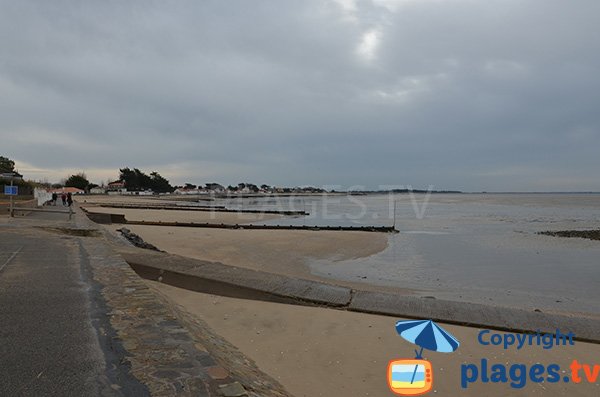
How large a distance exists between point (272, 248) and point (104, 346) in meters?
15.0

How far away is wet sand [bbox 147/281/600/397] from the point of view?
14.4 feet

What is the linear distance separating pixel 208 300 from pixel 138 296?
2183 mm

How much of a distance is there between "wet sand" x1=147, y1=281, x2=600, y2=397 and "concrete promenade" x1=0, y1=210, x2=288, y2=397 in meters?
0.48

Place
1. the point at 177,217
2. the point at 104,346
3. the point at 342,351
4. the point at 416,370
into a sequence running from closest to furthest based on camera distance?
the point at 104,346, the point at 416,370, the point at 342,351, the point at 177,217

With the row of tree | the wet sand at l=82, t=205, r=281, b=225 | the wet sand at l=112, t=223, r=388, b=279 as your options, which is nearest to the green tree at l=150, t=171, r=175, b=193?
the row of tree

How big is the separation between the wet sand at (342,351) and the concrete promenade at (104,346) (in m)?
0.48

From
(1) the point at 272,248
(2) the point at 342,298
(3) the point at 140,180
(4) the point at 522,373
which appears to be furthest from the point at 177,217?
(3) the point at 140,180

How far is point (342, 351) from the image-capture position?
17.2ft

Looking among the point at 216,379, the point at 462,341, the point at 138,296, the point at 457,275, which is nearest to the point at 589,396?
the point at 462,341

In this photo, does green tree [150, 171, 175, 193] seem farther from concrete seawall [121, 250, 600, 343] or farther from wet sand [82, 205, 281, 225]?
concrete seawall [121, 250, 600, 343]

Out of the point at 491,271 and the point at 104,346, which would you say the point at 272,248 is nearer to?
the point at 491,271

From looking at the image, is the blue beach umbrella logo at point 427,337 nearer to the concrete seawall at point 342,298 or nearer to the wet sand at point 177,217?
the concrete seawall at point 342,298

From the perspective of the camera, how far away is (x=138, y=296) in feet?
17.6

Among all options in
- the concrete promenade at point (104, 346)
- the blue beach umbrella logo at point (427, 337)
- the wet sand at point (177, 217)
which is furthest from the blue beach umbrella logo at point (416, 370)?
the wet sand at point (177, 217)
